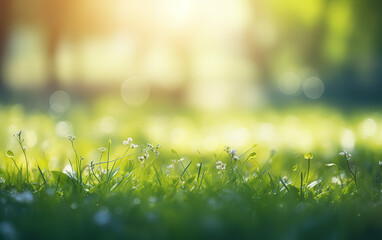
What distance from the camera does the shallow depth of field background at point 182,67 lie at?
17.6 feet

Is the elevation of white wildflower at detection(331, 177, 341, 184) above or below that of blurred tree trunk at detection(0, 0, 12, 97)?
below

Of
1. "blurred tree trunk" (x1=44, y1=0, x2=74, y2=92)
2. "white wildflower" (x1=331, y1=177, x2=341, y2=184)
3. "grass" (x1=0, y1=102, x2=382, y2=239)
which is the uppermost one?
"blurred tree trunk" (x1=44, y1=0, x2=74, y2=92)

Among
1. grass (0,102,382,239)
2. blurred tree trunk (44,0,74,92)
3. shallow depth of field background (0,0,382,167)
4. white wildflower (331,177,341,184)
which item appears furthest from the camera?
blurred tree trunk (44,0,74,92)

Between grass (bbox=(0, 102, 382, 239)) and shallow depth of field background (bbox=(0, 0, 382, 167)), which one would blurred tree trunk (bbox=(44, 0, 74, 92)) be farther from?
grass (bbox=(0, 102, 382, 239))

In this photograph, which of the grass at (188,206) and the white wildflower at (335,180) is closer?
the grass at (188,206)

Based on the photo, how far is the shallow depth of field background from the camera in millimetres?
5367

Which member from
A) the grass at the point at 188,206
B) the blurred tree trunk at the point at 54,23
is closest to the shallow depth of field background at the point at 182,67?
the blurred tree trunk at the point at 54,23

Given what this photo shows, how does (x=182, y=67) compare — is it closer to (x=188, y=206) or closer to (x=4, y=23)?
(x=4, y=23)

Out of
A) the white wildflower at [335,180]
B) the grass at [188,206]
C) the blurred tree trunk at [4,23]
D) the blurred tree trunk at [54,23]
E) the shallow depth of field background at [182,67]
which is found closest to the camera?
the grass at [188,206]

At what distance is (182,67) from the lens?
36.0 ft

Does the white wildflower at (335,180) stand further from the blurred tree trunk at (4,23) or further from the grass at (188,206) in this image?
the blurred tree trunk at (4,23)

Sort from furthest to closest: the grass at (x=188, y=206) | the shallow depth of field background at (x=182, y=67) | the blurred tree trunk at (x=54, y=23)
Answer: the blurred tree trunk at (x=54, y=23)
the shallow depth of field background at (x=182, y=67)
the grass at (x=188, y=206)

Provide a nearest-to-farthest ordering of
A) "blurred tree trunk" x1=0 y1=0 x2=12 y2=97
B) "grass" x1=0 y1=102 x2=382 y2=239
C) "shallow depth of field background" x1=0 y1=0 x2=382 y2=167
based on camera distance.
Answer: "grass" x1=0 y1=102 x2=382 y2=239
"shallow depth of field background" x1=0 y1=0 x2=382 y2=167
"blurred tree trunk" x1=0 y1=0 x2=12 y2=97

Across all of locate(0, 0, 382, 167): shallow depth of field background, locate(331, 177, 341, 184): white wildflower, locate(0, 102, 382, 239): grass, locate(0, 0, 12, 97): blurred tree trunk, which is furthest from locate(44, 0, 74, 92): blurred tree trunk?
locate(331, 177, 341, 184): white wildflower
